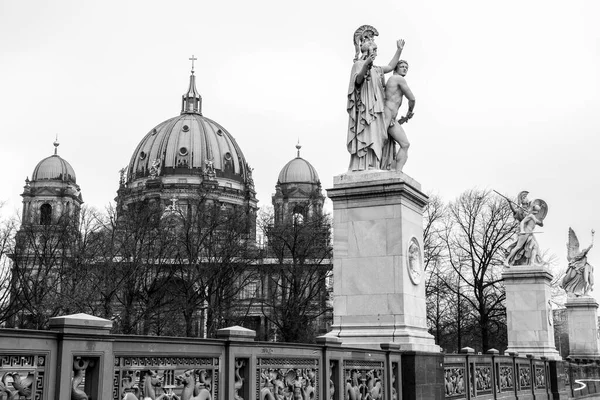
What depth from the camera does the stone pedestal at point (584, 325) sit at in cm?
3681

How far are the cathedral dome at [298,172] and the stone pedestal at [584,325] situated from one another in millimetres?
71855

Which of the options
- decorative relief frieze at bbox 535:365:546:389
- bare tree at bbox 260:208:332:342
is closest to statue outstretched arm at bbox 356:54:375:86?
decorative relief frieze at bbox 535:365:546:389

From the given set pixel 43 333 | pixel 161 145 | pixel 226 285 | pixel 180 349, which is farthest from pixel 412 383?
pixel 161 145

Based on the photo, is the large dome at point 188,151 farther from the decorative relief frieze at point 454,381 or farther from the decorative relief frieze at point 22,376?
the decorative relief frieze at point 22,376

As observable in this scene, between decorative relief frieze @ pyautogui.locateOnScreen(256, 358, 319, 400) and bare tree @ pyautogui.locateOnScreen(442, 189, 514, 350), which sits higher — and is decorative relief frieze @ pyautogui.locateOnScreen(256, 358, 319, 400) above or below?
below

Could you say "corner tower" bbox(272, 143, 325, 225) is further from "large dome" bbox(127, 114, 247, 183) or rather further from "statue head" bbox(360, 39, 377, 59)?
"statue head" bbox(360, 39, 377, 59)

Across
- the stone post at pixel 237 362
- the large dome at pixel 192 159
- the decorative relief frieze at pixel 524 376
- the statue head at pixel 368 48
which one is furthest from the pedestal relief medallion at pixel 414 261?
the large dome at pixel 192 159

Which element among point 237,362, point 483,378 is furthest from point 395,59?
point 237,362

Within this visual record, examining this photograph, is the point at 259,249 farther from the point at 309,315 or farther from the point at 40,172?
the point at 40,172

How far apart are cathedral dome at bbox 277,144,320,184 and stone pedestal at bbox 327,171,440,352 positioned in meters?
93.5

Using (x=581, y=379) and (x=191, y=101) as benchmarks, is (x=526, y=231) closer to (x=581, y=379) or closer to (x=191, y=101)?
(x=581, y=379)

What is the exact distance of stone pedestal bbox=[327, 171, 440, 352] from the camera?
13.3 meters

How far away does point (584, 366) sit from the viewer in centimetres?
2959

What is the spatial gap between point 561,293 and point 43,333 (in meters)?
47.2
